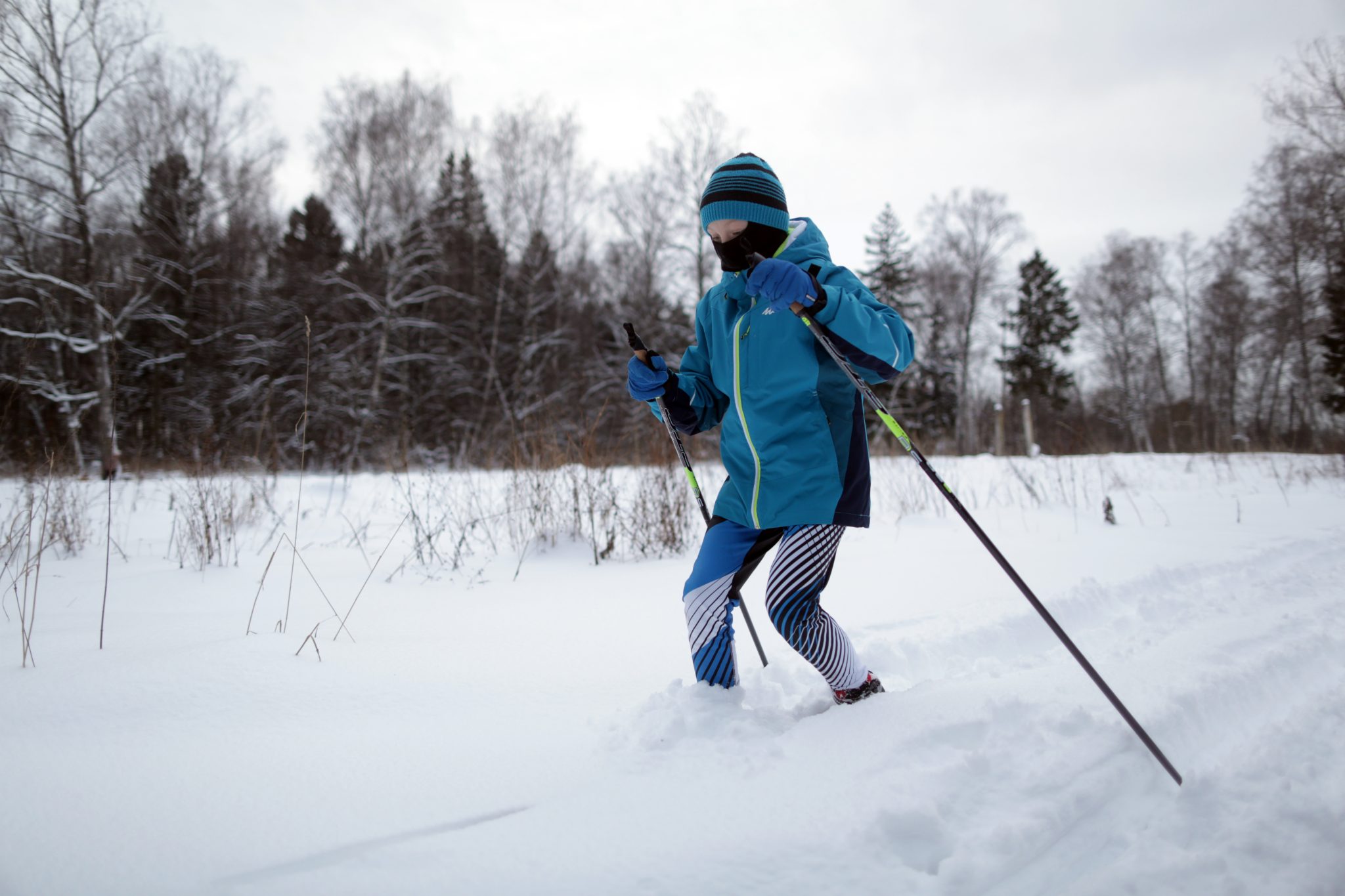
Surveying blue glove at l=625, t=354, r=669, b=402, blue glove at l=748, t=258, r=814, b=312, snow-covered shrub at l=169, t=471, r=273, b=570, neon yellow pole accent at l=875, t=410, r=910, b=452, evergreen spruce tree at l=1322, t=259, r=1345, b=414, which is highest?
evergreen spruce tree at l=1322, t=259, r=1345, b=414

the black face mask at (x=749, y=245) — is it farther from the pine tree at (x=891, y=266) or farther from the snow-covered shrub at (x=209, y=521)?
the pine tree at (x=891, y=266)

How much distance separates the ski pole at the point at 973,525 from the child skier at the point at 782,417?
3cm

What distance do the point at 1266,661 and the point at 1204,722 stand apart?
67 centimetres

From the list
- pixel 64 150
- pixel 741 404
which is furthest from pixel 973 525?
pixel 64 150

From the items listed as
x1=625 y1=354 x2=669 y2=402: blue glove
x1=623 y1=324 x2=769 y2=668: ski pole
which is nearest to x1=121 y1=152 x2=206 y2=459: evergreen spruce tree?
x1=623 y1=324 x2=769 y2=668: ski pole

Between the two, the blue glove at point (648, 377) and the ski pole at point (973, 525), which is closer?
the ski pole at point (973, 525)

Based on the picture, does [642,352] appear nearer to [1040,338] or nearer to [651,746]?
[651,746]

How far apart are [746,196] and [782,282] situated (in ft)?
1.27

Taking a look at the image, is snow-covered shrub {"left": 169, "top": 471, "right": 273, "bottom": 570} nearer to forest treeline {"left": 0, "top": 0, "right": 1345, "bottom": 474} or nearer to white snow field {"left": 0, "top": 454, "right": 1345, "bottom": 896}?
white snow field {"left": 0, "top": 454, "right": 1345, "bottom": 896}

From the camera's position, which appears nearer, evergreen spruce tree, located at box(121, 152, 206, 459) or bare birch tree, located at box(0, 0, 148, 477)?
bare birch tree, located at box(0, 0, 148, 477)

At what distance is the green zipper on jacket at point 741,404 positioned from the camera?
1856 millimetres

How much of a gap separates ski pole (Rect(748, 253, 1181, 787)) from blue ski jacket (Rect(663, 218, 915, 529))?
0.04 metres

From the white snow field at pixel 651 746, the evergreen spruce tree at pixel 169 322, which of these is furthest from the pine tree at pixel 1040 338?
the evergreen spruce tree at pixel 169 322

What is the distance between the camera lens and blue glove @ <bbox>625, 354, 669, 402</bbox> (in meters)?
2.00
